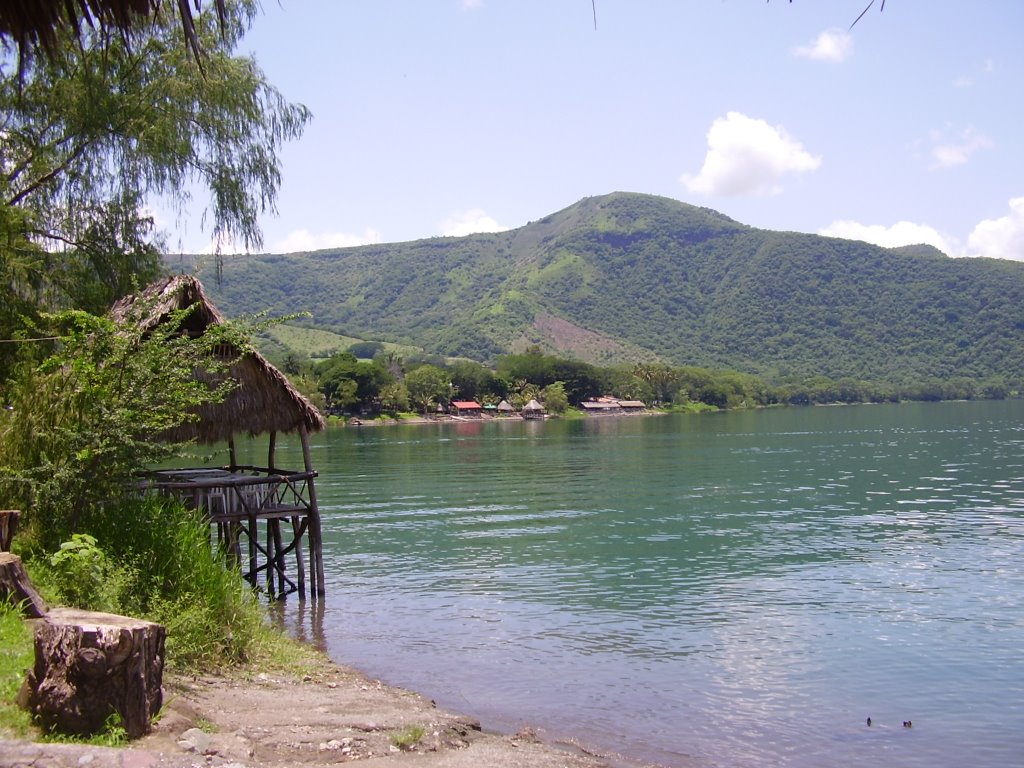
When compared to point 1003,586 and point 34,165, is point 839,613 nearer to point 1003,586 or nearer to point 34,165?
point 1003,586

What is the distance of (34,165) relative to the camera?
17875 mm

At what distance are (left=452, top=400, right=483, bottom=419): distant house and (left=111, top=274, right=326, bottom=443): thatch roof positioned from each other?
464 feet

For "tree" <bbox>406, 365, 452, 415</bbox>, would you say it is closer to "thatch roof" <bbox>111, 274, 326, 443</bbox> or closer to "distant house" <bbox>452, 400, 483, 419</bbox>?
"distant house" <bbox>452, 400, 483, 419</bbox>

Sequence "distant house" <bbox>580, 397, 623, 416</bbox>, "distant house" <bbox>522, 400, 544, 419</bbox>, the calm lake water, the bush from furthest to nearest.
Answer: "distant house" <bbox>580, 397, 623, 416</bbox>
"distant house" <bbox>522, 400, 544, 419</bbox>
the calm lake water
the bush

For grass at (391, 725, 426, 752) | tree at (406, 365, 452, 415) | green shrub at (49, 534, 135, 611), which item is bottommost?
grass at (391, 725, 426, 752)

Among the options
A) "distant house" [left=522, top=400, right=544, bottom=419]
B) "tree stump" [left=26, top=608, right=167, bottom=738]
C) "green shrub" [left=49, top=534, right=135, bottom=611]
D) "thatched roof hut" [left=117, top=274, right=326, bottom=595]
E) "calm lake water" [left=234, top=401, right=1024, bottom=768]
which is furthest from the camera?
"distant house" [left=522, top=400, right=544, bottom=419]

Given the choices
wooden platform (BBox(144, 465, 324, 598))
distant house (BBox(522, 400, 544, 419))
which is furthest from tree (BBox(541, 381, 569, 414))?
wooden platform (BBox(144, 465, 324, 598))

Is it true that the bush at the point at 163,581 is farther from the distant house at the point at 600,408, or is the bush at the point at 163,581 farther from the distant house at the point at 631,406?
the distant house at the point at 631,406

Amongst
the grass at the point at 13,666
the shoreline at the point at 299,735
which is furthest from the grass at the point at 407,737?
the grass at the point at 13,666

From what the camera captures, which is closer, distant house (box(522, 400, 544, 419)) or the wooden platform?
the wooden platform

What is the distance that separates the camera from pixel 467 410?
16312 cm

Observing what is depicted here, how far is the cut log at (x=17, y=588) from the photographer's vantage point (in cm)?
982

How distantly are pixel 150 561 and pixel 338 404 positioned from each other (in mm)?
126307

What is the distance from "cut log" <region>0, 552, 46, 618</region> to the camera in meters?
9.82
